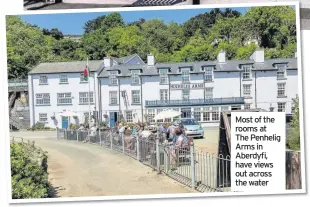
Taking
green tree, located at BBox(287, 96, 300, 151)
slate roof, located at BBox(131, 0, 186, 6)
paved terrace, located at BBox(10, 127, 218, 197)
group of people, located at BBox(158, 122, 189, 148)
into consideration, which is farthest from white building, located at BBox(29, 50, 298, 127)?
slate roof, located at BBox(131, 0, 186, 6)

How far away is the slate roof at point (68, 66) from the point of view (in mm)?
9125

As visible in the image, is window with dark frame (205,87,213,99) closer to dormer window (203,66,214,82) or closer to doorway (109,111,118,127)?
dormer window (203,66,214,82)

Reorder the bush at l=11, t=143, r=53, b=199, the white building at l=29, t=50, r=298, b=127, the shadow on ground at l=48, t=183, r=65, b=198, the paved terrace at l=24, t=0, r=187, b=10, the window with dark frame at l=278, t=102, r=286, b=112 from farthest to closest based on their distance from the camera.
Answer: the paved terrace at l=24, t=0, r=187, b=10
the white building at l=29, t=50, r=298, b=127
the window with dark frame at l=278, t=102, r=286, b=112
the shadow on ground at l=48, t=183, r=65, b=198
the bush at l=11, t=143, r=53, b=199

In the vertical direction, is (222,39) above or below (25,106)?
above

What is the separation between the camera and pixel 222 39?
30.0ft

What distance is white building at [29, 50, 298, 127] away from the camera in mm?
8992

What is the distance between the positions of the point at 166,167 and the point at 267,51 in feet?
7.75

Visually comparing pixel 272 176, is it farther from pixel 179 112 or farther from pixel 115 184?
pixel 115 184

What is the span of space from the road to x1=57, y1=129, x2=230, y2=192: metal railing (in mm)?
119

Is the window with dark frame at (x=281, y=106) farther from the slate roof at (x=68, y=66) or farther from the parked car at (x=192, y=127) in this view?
the slate roof at (x=68, y=66)

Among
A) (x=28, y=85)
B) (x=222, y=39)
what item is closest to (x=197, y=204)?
(x=222, y=39)

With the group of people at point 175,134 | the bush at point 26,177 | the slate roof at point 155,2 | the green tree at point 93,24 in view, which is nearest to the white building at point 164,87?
the group of people at point 175,134

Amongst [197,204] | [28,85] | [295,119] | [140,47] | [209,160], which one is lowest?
[197,204]

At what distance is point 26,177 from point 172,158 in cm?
216
